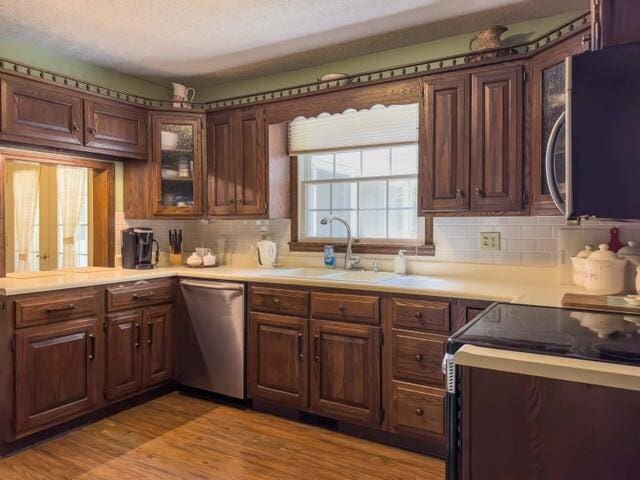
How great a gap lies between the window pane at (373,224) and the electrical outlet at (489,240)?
684 millimetres

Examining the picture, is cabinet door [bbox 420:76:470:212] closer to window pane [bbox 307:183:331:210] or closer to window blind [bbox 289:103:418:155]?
window blind [bbox 289:103:418:155]

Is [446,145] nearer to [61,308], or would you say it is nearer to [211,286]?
[211,286]

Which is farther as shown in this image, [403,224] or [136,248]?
[136,248]

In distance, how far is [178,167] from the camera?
11.7ft

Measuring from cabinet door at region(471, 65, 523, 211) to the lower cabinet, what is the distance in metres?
2.18

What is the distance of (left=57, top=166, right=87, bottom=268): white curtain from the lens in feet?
11.3

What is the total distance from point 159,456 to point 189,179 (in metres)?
1.97

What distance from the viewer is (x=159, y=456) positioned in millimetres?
2439

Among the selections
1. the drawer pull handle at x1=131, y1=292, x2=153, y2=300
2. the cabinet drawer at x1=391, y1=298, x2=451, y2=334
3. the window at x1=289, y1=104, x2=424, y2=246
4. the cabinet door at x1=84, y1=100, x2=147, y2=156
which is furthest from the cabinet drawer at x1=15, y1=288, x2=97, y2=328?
the cabinet drawer at x1=391, y1=298, x2=451, y2=334

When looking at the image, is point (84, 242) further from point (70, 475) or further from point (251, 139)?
point (70, 475)

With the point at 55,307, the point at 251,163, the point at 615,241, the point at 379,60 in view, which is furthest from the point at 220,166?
the point at 615,241

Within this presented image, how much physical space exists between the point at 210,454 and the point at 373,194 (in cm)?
195

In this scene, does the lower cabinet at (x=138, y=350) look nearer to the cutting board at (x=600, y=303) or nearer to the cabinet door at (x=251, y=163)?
the cabinet door at (x=251, y=163)

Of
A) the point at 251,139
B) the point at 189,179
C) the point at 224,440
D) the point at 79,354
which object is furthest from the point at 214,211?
the point at 224,440
